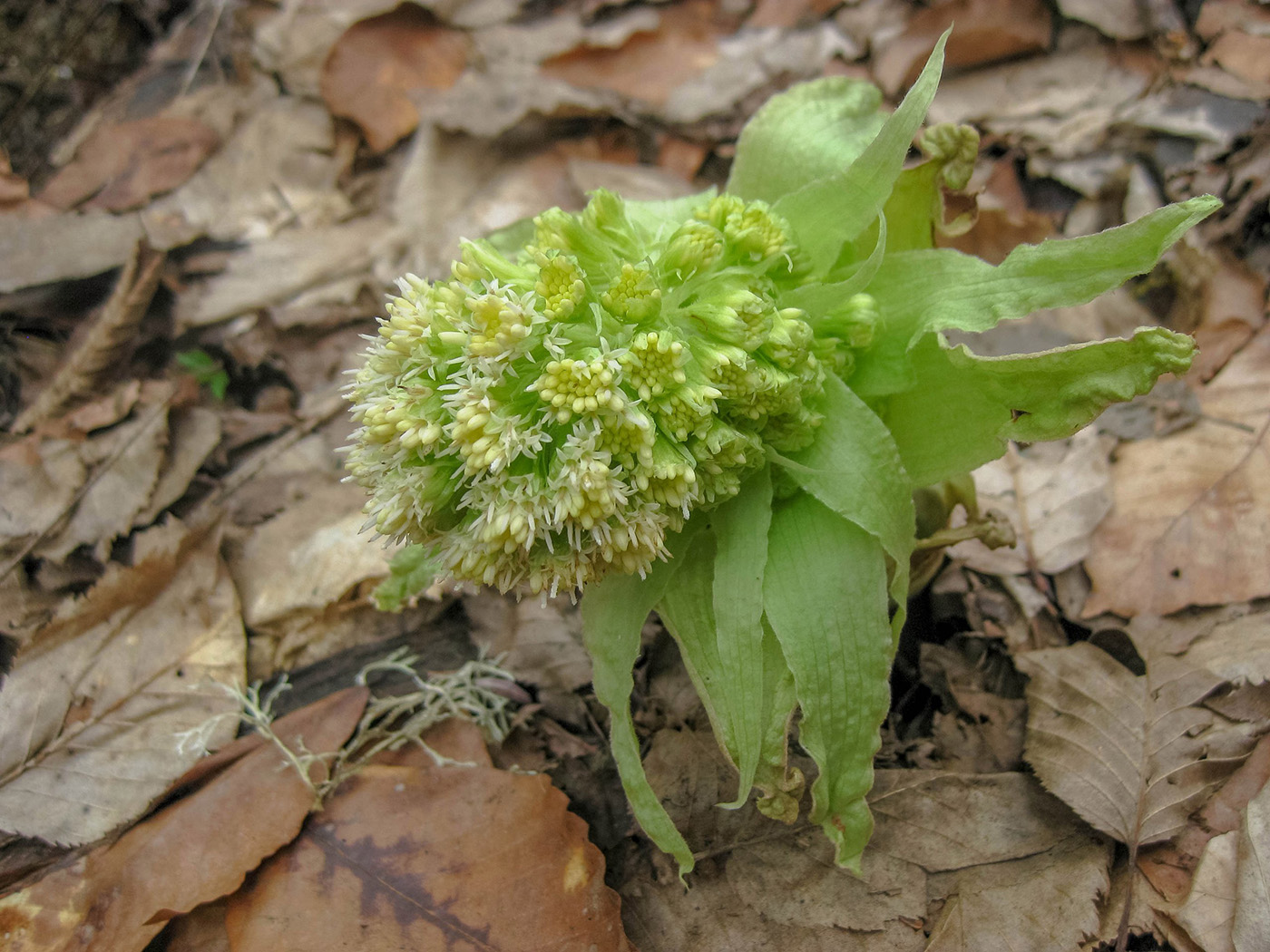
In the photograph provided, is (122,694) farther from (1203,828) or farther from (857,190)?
(1203,828)

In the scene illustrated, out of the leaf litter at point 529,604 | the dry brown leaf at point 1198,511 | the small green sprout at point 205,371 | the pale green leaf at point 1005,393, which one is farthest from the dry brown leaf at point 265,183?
the dry brown leaf at point 1198,511

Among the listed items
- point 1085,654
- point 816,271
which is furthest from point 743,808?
point 816,271

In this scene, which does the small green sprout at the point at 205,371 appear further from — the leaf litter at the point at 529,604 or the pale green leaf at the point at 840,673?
the pale green leaf at the point at 840,673

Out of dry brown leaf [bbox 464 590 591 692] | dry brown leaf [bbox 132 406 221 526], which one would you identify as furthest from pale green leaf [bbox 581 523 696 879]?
dry brown leaf [bbox 132 406 221 526]

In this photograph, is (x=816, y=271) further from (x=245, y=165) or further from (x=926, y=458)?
(x=245, y=165)

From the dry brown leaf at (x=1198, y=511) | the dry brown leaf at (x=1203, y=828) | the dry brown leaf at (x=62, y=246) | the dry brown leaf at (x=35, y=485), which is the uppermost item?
the dry brown leaf at (x=62, y=246)
